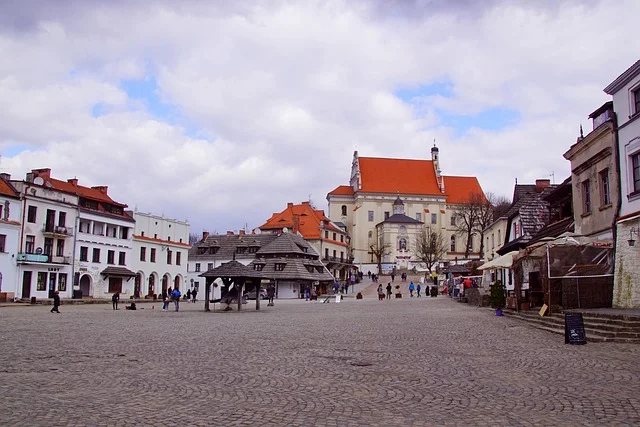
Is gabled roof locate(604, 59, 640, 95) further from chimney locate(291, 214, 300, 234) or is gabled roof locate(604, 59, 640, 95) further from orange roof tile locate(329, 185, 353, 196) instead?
orange roof tile locate(329, 185, 353, 196)

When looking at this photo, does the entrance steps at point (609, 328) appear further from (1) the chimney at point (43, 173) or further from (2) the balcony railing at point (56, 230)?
(1) the chimney at point (43, 173)

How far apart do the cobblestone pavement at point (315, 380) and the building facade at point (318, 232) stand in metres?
71.8

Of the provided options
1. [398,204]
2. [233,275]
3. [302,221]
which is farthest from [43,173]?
[398,204]

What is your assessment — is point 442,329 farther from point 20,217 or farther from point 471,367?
point 20,217

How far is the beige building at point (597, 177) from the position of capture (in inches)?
855

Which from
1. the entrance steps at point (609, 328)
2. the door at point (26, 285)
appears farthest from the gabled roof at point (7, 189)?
the entrance steps at point (609, 328)

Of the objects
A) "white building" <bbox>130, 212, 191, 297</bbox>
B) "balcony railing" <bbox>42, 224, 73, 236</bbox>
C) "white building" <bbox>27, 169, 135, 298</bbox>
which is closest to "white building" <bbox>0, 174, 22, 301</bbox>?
"balcony railing" <bbox>42, 224, 73, 236</bbox>

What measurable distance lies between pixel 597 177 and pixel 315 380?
1800 cm

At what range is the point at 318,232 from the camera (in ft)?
296

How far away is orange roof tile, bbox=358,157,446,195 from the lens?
117 metres

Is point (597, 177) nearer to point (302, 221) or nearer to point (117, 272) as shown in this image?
point (117, 272)

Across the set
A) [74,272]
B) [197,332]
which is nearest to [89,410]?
[197,332]

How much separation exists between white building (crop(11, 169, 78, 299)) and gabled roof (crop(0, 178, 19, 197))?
404 millimetres

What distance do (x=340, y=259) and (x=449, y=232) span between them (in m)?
31.0
